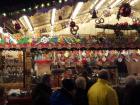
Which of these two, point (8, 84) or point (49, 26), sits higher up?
point (49, 26)

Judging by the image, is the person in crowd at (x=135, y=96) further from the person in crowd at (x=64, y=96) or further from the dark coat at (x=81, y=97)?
the person in crowd at (x=64, y=96)

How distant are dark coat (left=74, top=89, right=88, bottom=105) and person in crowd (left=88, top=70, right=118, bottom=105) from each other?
0.48 metres

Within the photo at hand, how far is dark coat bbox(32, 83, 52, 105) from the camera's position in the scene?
23.0ft

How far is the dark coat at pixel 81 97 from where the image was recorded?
7886mm

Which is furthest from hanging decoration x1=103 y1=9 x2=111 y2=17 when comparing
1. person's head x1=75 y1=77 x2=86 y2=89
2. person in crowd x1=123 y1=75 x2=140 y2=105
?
person in crowd x1=123 y1=75 x2=140 y2=105

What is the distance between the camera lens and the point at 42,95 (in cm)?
704

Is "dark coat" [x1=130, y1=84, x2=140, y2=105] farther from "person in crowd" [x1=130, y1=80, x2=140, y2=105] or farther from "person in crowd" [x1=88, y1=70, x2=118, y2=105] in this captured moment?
"person in crowd" [x1=88, y1=70, x2=118, y2=105]

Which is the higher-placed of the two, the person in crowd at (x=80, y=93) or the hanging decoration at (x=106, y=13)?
the hanging decoration at (x=106, y=13)

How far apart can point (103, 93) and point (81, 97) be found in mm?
881

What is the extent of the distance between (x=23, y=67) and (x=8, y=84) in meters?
0.80

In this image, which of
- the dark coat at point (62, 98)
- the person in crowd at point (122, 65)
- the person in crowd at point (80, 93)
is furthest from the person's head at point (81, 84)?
the person in crowd at point (122, 65)

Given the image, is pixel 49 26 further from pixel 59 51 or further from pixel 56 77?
pixel 56 77

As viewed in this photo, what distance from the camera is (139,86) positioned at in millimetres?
7707

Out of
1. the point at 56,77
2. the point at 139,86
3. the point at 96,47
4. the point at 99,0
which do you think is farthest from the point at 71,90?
the point at 99,0
